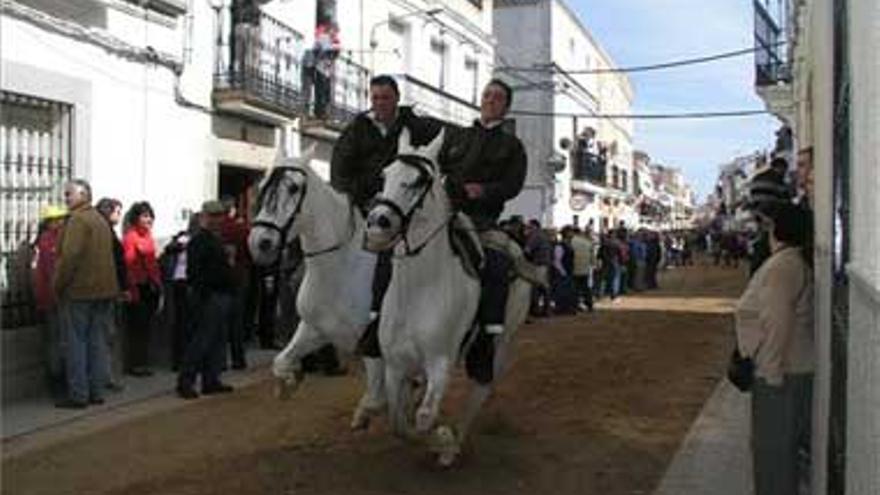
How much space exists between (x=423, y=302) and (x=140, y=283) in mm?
6473

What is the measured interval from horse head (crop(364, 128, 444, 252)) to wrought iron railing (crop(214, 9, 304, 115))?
10.1 m

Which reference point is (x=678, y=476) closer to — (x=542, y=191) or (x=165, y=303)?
(x=165, y=303)

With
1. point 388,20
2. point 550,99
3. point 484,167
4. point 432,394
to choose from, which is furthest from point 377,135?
point 550,99

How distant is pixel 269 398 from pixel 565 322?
11.6 meters

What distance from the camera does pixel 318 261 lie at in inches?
357

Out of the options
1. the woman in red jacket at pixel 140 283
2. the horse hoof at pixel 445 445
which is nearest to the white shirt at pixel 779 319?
the horse hoof at pixel 445 445

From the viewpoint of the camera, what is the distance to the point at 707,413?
11344mm

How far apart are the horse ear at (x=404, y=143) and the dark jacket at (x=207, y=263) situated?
475 centimetres

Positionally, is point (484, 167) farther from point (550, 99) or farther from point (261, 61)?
point (550, 99)

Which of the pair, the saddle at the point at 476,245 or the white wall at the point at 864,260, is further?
the saddle at the point at 476,245

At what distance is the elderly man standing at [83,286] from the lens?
11758 millimetres

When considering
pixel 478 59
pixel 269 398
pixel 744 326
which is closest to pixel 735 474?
pixel 744 326

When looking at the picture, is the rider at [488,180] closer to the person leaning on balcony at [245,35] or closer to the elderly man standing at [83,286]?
the elderly man standing at [83,286]

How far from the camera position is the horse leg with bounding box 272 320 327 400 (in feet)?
28.2
